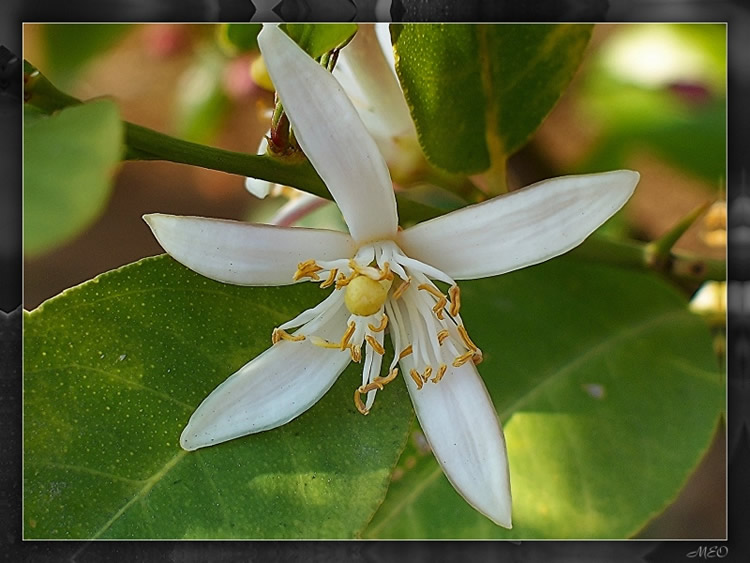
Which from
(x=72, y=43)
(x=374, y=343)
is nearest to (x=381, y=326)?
(x=374, y=343)

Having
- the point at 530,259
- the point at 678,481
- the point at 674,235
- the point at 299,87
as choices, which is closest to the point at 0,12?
the point at 299,87

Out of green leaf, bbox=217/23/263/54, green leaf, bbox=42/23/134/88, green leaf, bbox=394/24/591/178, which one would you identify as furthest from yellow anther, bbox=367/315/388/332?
green leaf, bbox=42/23/134/88

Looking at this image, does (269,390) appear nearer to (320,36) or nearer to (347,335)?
(347,335)

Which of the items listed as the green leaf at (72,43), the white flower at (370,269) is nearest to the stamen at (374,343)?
the white flower at (370,269)

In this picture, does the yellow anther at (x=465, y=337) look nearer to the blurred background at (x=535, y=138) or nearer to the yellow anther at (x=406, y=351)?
the yellow anther at (x=406, y=351)

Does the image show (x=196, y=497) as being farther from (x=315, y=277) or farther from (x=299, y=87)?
(x=299, y=87)
